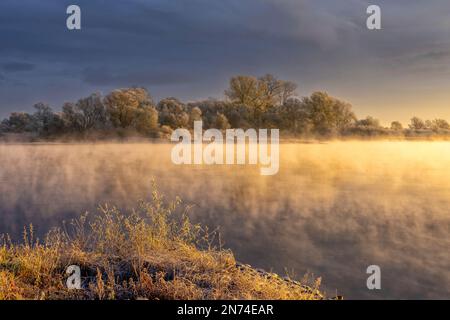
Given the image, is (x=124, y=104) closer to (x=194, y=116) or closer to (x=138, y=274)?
(x=194, y=116)

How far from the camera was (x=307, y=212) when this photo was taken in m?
17.0

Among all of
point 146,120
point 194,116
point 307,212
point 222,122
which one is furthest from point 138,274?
point 194,116

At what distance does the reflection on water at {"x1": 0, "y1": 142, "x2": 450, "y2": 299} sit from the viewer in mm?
10398

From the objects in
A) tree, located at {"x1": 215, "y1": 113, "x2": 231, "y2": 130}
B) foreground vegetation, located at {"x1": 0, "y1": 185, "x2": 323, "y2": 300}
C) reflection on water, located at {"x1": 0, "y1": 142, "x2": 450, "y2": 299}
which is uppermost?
tree, located at {"x1": 215, "y1": 113, "x2": 231, "y2": 130}

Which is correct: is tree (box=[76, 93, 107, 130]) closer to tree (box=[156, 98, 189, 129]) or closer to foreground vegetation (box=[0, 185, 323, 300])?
tree (box=[156, 98, 189, 129])

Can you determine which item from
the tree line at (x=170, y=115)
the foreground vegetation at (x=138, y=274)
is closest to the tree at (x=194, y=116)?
the tree line at (x=170, y=115)

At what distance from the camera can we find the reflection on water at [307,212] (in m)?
10.4

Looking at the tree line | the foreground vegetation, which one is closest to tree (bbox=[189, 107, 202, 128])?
the tree line

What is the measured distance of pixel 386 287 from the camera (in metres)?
9.37

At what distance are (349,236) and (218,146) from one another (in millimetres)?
46833

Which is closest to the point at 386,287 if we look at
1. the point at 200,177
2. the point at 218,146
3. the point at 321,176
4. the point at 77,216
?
the point at 77,216

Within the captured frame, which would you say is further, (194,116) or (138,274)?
(194,116)

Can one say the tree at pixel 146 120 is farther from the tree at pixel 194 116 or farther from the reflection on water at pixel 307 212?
the reflection on water at pixel 307 212
